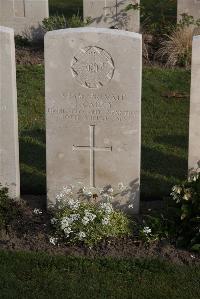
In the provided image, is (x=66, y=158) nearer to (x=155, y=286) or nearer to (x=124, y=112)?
(x=124, y=112)

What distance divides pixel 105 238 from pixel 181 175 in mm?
2017

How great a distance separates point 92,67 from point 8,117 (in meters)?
1.08

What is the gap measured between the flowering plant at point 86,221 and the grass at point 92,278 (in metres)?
0.27

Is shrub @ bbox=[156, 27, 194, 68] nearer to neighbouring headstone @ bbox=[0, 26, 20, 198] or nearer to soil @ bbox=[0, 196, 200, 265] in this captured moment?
neighbouring headstone @ bbox=[0, 26, 20, 198]

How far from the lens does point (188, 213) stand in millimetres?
6562

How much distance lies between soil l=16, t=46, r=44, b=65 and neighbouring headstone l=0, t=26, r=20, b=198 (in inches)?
223

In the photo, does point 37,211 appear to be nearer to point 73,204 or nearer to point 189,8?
point 73,204

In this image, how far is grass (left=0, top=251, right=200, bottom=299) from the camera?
19.0 feet

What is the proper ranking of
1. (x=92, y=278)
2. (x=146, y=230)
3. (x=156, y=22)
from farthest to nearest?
(x=156, y=22) → (x=146, y=230) → (x=92, y=278)

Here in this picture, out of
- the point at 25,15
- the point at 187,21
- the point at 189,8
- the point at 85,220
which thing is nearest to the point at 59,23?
the point at 25,15

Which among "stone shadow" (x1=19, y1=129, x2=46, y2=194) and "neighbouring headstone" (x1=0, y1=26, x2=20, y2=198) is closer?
"neighbouring headstone" (x1=0, y1=26, x2=20, y2=198)

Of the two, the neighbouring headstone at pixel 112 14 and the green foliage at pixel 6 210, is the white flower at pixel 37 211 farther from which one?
the neighbouring headstone at pixel 112 14

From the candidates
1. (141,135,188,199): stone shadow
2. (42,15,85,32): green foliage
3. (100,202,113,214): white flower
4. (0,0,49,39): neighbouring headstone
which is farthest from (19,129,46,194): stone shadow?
(0,0,49,39): neighbouring headstone

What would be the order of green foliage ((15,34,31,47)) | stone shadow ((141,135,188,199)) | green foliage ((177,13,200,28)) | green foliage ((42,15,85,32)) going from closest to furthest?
stone shadow ((141,135,188,199))
green foliage ((177,13,200,28))
green foliage ((42,15,85,32))
green foliage ((15,34,31,47))
